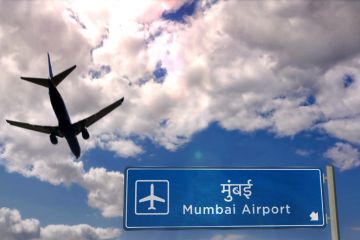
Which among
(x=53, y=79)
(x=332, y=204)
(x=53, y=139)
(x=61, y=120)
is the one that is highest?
(x=53, y=79)

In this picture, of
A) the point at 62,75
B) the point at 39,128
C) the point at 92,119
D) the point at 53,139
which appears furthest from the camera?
the point at 62,75

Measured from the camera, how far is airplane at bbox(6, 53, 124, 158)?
47.0 m

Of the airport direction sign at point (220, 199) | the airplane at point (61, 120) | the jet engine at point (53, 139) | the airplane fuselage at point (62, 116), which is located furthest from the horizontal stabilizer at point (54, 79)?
the airport direction sign at point (220, 199)

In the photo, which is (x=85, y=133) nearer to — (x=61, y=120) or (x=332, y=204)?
(x=61, y=120)

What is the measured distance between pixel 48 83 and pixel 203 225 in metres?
37.1

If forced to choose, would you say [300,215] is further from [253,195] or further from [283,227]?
[253,195]

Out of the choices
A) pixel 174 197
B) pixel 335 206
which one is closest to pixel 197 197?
pixel 174 197

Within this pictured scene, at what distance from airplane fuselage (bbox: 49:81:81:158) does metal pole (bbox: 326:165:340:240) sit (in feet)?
120

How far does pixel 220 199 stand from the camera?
45.4ft

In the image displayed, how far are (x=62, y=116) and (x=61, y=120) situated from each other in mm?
566

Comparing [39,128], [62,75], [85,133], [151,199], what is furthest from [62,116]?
[151,199]

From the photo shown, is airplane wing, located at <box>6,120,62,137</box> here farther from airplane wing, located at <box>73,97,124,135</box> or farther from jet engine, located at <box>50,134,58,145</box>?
airplane wing, located at <box>73,97,124,135</box>

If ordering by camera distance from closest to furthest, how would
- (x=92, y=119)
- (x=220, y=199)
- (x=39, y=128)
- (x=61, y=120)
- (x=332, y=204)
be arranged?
(x=220, y=199)
(x=332, y=204)
(x=61, y=120)
(x=92, y=119)
(x=39, y=128)

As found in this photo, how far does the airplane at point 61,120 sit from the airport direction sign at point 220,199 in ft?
107
